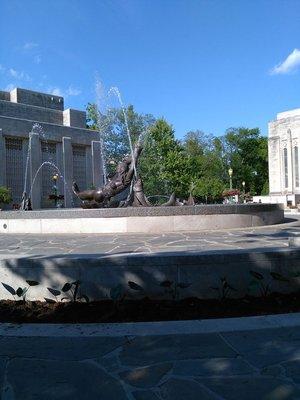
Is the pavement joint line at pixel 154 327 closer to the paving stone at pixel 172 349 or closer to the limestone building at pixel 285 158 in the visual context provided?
the paving stone at pixel 172 349

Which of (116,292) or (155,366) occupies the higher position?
(116,292)

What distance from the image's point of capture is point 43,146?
132 feet

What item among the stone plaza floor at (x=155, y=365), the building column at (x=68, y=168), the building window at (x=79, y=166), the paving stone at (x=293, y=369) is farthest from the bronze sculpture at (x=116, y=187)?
the building window at (x=79, y=166)

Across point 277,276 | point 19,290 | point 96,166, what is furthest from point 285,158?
point 19,290

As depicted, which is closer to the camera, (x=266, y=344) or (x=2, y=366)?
(x=2, y=366)

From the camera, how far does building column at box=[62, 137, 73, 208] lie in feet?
133

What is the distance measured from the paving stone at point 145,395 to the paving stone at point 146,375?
99 millimetres

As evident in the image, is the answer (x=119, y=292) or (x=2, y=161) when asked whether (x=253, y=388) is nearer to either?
(x=119, y=292)

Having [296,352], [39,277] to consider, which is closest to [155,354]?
[296,352]

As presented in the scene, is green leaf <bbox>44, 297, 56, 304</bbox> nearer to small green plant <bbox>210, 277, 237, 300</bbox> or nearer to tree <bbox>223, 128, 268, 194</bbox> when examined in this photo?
small green plant <bbox>210, 277, 237, 300</bbox>

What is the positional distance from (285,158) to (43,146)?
3044 centimetres

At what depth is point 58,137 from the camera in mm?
40906

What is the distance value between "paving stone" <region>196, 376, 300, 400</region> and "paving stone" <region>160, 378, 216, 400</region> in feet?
0.25

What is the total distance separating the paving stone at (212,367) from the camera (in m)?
3.36
